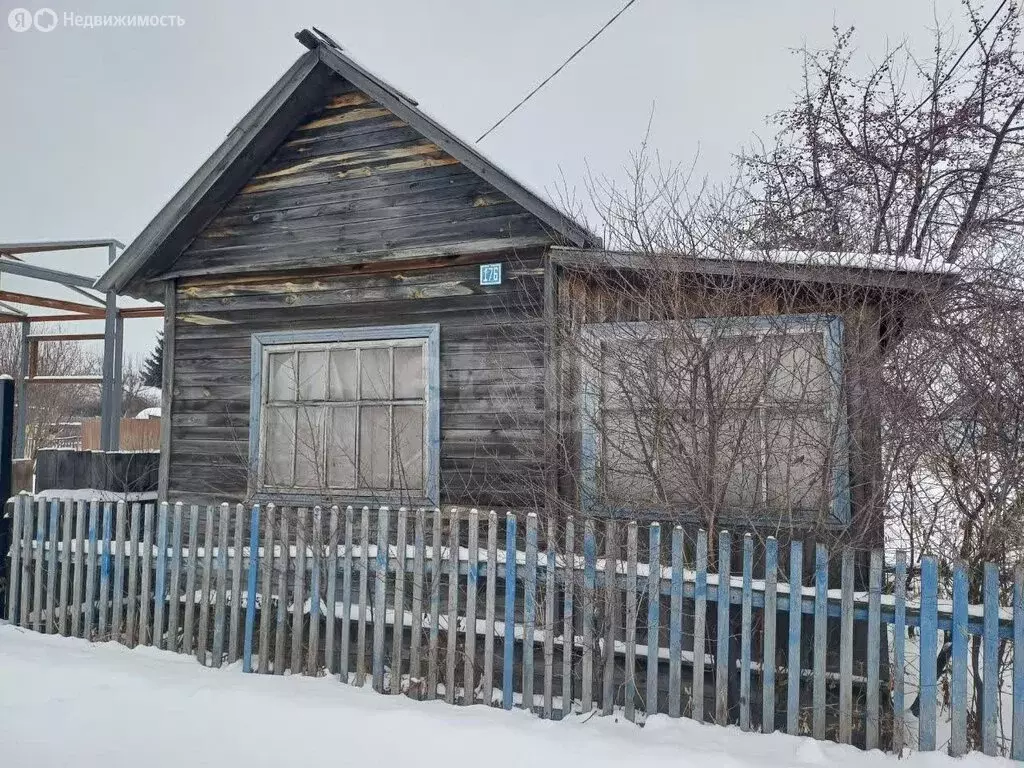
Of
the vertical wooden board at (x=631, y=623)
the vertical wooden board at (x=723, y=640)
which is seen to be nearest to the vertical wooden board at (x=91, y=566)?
the vertical wooden board at (x=631, y=623)

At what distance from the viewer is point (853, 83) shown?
38.9ft

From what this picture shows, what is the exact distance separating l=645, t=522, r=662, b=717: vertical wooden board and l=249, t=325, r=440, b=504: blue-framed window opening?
2.35m

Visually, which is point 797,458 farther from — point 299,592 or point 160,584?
point 160,584

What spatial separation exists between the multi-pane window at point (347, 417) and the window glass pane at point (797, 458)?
279 centimetres

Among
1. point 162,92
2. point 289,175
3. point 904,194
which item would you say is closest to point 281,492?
point 289,175

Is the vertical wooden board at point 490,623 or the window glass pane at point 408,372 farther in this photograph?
the window glass pane at point 408,372

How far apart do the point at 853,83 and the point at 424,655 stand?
475 inches

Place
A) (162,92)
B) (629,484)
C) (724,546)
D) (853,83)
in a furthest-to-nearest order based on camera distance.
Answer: (162,92)
(853,83)
(629,484)
(724,546)

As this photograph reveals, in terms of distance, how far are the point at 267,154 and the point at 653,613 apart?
5.58m

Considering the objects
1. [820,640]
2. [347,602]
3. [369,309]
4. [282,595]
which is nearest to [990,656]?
[820,640]

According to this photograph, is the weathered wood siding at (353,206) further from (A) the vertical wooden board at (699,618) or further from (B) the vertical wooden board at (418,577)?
(A) the vertical wooden board at (699,618)

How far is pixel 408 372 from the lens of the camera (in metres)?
6.08

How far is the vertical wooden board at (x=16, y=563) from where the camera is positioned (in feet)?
19.0

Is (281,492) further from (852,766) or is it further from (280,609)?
(852,766)
